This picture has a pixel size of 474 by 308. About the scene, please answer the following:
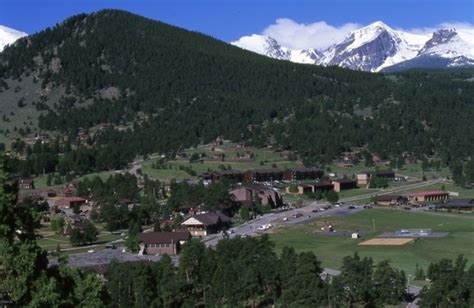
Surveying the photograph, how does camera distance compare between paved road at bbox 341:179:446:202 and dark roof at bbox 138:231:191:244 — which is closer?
dark roof at bbox 138:231:191:244

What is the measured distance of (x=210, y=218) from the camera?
6919 centimetres

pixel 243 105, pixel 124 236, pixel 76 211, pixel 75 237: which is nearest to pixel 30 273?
pixel 75 237

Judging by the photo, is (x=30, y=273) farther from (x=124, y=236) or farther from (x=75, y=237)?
(x=124, y=236)

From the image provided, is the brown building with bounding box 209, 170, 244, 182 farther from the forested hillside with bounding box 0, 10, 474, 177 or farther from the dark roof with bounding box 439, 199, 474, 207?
the dark roof with bounding box 439, 199, 474, 207

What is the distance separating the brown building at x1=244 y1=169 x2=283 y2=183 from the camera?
101m

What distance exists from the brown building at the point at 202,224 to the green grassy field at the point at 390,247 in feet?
19.7

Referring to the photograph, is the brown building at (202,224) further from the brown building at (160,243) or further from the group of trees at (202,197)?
the brown building at (160,243)

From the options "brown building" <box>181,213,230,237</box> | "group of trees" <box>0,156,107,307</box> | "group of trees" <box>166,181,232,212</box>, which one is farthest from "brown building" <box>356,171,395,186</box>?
"group of trees" <box>0,156,107,307</box>

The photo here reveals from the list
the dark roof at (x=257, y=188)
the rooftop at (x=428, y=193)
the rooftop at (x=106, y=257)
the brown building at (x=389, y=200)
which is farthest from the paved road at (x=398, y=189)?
the rooftop at (x=106, y=257)

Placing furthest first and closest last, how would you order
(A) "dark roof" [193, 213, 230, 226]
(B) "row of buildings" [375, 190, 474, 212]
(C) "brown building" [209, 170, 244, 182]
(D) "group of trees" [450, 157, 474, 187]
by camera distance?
1. (C) "brown building" [209, 170, 244, 182]
2. (D) "group of trees" [450, 157, 474, 187]
3. (B) "row of buildings" [375, 190, 474, 212]
4. (A) "dark roof" [193, 213, 230, 226]

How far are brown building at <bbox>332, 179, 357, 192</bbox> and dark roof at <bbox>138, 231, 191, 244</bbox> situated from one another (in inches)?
1552

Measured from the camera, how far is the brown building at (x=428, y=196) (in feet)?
280

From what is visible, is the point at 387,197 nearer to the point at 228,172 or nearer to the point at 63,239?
the point at 228,172

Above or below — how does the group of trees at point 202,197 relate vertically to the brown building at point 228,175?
below
